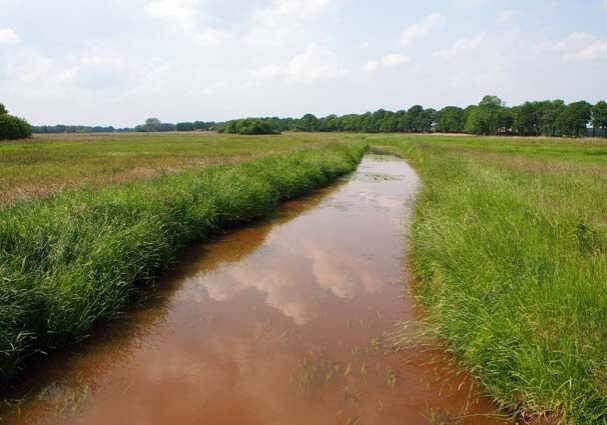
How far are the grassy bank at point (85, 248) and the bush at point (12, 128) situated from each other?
121 feet

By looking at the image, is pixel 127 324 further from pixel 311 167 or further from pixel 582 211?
pixel 311 167

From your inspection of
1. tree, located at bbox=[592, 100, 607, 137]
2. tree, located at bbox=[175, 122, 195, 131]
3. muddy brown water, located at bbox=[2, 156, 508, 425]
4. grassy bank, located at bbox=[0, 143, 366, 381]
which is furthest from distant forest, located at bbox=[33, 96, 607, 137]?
muddy brown water, located at bbox=[2, 156, 508, 425]

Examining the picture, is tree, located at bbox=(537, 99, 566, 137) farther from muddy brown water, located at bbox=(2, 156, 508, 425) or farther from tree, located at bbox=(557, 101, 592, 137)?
muddy brown water, located at bbox=(2, 156, 508, 425)

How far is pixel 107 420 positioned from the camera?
3.50 meters

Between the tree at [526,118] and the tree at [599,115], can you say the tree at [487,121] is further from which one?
the tree at [599,115]

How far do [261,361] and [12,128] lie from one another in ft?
146

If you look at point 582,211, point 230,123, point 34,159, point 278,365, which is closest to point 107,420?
point 278,365

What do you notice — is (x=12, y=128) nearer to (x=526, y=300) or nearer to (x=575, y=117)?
(x=526, y=300)

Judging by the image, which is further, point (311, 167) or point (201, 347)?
point (311, 167)

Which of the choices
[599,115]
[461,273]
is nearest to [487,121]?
[599,115]

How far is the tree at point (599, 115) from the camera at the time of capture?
2680 inches

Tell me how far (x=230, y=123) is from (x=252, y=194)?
76888mm

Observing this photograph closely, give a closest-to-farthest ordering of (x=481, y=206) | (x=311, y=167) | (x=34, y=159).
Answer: (x=481, y=206), (x=311, y=167), (x=34, y=159)

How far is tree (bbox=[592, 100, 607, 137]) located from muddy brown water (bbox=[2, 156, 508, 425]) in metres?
79.0
